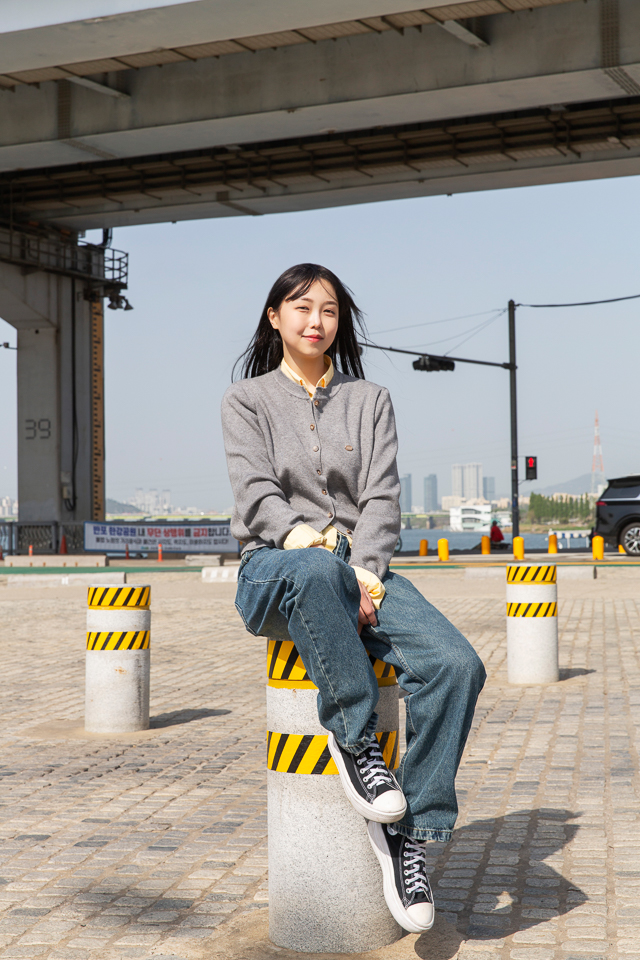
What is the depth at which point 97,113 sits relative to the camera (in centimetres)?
2130

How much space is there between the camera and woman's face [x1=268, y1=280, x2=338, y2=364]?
3.54 meters

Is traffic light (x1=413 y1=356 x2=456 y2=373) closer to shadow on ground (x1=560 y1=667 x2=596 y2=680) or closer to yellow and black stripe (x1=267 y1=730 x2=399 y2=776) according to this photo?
shadow on ground (x1=560 y1=667 x2=596 y2=680)

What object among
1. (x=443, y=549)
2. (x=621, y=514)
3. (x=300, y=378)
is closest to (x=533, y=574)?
(x=300, y=378)

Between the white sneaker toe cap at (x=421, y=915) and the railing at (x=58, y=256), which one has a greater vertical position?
the railing at (x=58, y=256)

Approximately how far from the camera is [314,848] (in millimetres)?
3162

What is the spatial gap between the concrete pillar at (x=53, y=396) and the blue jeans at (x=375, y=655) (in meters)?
30.0

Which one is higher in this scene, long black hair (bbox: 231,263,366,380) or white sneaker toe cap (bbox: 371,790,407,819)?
long black hair (bbox: 231,263,366,380)

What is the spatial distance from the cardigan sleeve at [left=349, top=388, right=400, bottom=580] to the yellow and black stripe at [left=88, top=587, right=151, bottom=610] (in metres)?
3.74

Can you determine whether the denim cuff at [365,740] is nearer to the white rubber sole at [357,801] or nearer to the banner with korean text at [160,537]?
the white rubber sole at [357,801]

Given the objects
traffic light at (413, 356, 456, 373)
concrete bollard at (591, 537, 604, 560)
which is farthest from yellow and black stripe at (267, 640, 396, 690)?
traffic light at (413, 356, 456, 373)

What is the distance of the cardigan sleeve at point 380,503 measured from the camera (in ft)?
10.5

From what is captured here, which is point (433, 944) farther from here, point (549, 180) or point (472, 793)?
point (549, 180)

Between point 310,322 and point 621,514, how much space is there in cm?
2485

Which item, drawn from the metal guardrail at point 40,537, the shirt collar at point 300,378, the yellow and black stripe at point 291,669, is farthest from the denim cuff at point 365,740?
the metal guardrail at point 40,537
